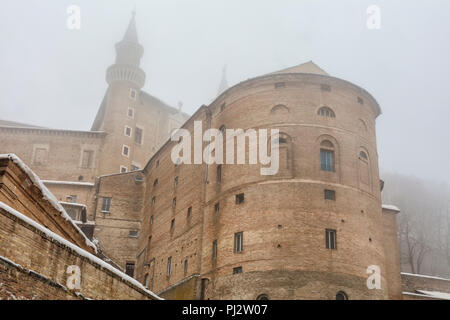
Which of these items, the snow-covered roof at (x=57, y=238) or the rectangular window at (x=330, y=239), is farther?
the rectangular window at (x=330, y=239)

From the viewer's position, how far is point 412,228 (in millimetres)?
65125

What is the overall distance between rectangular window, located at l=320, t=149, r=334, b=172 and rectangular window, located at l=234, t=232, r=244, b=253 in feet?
17.4

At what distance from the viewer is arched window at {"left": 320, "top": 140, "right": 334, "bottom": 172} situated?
94.6ft

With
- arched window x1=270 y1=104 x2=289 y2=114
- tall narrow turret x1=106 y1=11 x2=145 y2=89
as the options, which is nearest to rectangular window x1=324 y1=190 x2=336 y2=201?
arched window x1=270 y1=104 x2=289 y2=114

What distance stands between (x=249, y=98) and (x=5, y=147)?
88.6 ft

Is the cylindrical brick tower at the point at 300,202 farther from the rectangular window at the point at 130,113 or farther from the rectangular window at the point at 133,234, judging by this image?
the rectangular window at the point at 130,113

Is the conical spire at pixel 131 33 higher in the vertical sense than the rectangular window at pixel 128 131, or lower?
higher

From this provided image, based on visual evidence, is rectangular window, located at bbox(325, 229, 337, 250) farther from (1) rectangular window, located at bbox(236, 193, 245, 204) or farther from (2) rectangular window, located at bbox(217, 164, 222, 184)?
(2) rectangular window, located at bbox(217, 164, 222, 184)

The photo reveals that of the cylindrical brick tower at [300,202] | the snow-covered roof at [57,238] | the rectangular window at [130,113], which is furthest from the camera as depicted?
the rectangular window at [130,113]

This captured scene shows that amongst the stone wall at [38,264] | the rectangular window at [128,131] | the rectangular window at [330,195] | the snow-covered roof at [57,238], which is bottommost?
the stone wall at [38,264]

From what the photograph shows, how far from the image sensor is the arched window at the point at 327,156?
2883 cm

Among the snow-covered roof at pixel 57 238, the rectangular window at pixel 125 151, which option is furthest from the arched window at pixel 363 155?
the rectangular window at pixel 125 151

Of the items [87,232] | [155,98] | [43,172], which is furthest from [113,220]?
[155,98]

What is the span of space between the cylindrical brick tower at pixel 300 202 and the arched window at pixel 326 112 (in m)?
0.05
